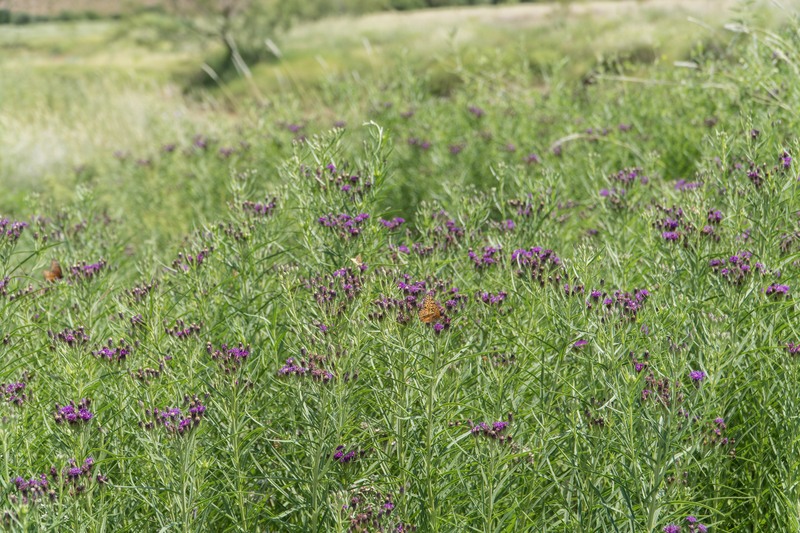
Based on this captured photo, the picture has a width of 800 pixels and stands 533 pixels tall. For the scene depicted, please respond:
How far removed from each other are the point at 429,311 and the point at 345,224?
0.77 m

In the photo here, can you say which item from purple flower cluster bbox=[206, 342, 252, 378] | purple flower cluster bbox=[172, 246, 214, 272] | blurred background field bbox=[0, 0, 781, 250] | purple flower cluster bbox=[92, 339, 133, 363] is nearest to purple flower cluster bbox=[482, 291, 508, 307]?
purple flower cluster bbox=[206, 342, 252, 378]

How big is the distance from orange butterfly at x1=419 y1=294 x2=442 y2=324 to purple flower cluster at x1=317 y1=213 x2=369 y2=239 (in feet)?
2.31

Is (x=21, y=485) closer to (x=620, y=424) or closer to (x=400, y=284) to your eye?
(x=400, y=284)

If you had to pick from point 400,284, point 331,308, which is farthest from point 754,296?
point 331,308

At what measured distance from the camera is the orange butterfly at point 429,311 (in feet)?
7.29

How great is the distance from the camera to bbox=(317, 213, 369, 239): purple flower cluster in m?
2.80

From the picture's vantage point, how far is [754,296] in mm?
2498

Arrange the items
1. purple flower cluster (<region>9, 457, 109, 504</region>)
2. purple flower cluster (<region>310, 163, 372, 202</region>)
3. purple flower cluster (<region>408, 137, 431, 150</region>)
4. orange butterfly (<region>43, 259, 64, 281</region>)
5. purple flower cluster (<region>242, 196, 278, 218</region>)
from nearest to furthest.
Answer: purple flower cluster (<region>9, 457, 109, 504</region>), purple flower cluster (<region>310, 163, 372, 202</region>), purple flower cluster (<region>242, 196, 278, 218</region>), orange butterfly (<region>43, 259, 64, 281</region>), purple flower cluster (<region>408, 137, 431, 150</region>)

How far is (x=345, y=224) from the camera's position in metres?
2.81

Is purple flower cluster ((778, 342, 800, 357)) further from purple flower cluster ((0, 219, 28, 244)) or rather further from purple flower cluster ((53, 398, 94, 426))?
purple flower cluster ((0, 219, 28, 244))

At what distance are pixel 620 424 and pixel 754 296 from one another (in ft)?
2.68

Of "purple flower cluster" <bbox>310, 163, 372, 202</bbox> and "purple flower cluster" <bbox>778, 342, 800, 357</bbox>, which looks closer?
"purple flower cluster" <bbox>778, 342, 800, 357</bbox>

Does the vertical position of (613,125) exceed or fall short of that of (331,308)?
it falls short

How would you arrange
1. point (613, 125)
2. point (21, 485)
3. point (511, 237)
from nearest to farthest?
point (21, 485) → point (511, 237) → point (613, 125)
